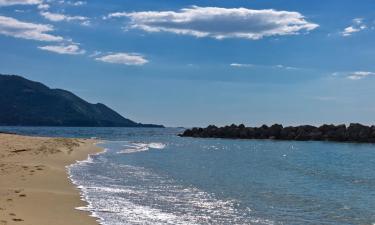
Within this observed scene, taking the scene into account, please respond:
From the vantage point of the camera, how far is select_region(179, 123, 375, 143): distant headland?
88.3 meters

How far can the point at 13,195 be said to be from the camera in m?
16.3

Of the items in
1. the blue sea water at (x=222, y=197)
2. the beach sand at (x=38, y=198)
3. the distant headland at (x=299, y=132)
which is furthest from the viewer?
the distant headland at (x=299, y=132)

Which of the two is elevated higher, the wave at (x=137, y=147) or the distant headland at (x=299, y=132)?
the distant headland at (x=299, y=132)

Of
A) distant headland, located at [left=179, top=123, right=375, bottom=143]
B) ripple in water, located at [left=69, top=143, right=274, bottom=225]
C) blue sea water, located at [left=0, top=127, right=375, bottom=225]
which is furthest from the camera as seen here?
distant headland, located at [left=179, top=123, right=375, bottom=143]

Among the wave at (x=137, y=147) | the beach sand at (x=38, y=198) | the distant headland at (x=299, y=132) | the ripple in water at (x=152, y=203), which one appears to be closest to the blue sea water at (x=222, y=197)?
the ripple in water at (x=152, y=203)

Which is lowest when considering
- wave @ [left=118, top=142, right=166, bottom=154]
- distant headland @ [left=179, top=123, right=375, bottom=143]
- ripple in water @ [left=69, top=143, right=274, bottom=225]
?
ripple in water @ [left=69, top=143, right=274, bottom=225]

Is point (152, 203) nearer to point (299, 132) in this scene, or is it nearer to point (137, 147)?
point (137, 147)

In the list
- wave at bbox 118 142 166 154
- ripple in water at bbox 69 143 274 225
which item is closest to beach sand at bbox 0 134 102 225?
ripple in water at bbox 69 143 274 225

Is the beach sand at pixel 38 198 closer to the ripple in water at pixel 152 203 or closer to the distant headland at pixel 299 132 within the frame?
the ripple in water at pixel 152 203

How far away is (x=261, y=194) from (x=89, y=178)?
8.54m

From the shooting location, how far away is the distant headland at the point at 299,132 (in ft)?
290

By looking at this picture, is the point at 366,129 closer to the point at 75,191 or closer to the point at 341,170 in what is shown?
the point at 341,170

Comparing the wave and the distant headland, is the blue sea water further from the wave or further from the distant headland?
the distant headland

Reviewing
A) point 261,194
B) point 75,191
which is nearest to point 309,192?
point 261,194
